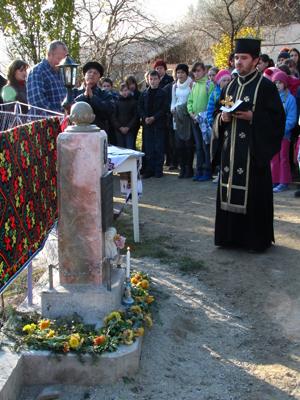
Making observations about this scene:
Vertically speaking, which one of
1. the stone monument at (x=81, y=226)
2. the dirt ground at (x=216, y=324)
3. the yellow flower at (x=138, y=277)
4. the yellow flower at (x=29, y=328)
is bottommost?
the dirt ground at (x=216, y=324)

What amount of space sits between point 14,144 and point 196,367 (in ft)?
6.31

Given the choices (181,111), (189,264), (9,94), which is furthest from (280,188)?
(9,94)

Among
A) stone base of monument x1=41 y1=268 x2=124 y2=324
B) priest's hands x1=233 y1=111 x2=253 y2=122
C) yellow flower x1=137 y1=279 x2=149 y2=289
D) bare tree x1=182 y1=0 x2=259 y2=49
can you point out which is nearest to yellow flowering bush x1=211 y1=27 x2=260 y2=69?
bare tree x1=182 y1=0 x2=259 y2=49

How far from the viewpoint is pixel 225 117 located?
18.9 ft

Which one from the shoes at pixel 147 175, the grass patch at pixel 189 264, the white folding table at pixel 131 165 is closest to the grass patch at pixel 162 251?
the grass patch at pixel 189 264

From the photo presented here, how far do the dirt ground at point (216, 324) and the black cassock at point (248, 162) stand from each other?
0.83ft

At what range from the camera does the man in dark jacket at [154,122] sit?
9906 millimetres

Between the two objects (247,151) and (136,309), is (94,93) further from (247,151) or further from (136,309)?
(136,309)

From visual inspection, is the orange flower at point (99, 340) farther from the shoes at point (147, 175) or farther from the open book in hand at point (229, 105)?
the shoes at point (147, 175)

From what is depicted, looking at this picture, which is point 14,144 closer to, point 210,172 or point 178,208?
point 178,208

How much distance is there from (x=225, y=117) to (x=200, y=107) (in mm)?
3826

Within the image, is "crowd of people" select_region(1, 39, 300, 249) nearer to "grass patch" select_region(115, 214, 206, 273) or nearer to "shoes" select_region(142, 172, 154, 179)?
"shoes" select_region(142, 172, 154, 179)

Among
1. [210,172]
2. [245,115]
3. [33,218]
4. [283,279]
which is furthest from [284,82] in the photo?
[33,218]

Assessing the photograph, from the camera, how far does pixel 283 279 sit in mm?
5227
